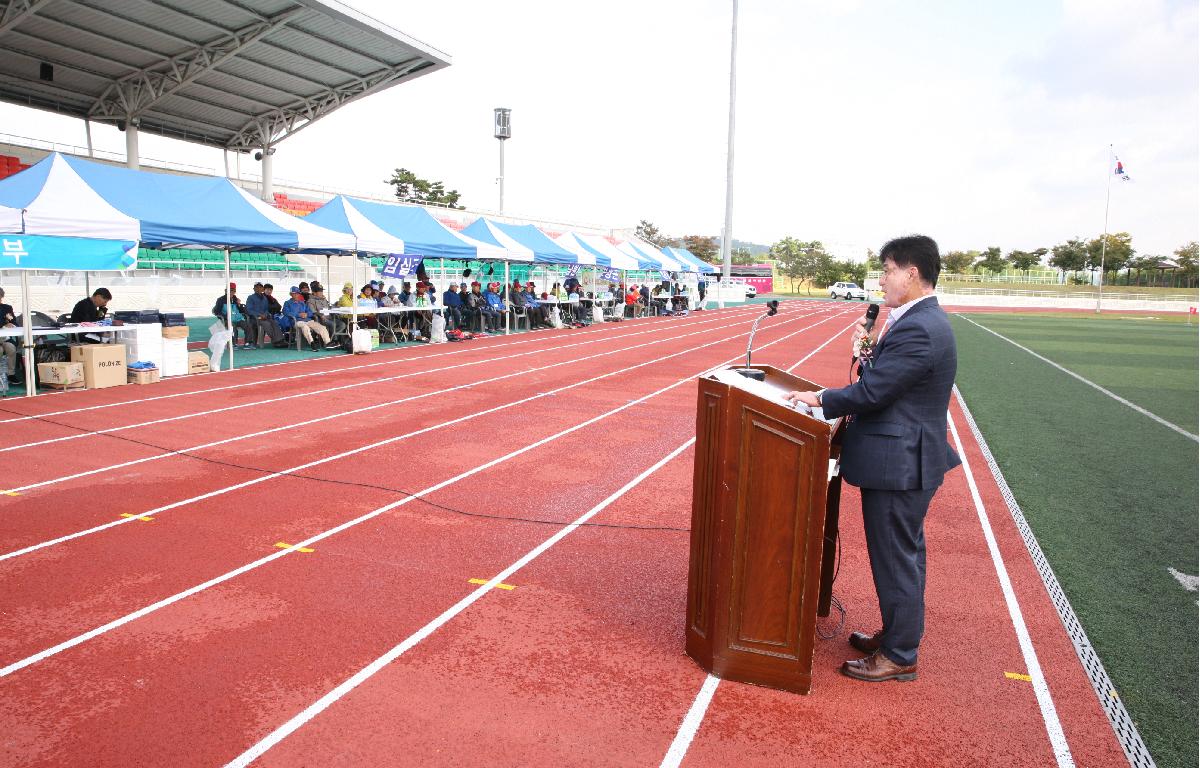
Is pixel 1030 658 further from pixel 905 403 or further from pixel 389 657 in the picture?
pixel 389 657

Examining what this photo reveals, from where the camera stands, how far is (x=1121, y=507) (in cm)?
591

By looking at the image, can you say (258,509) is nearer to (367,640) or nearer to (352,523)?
(352,523)

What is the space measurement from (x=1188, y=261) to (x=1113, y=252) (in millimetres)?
7217

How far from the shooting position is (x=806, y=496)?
9.93ft

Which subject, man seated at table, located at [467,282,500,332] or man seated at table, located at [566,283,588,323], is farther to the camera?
man seated at table, located at [566,283,588,323]

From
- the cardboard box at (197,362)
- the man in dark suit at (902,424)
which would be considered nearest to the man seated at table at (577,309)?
the cardboard box at (197,362)

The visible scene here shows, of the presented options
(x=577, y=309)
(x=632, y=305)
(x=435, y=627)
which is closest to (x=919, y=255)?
(x=435, y=627)

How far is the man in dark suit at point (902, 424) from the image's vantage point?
2.97m

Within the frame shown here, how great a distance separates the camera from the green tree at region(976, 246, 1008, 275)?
91.3 metres

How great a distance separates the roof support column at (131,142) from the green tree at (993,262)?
90440 mm

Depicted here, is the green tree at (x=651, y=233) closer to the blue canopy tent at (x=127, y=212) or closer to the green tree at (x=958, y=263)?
the green tree at (x=958, y=263)

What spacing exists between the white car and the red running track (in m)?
59.4

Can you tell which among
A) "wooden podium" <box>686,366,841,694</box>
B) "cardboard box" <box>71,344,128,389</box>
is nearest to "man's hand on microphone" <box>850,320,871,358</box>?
"wooden podium" <box>686,366,841,694</box>

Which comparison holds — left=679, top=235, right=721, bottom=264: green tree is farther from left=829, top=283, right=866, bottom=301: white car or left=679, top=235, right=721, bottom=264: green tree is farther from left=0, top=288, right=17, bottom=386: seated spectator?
left=0, top=288, right=17, bottom=386: seated spectator
